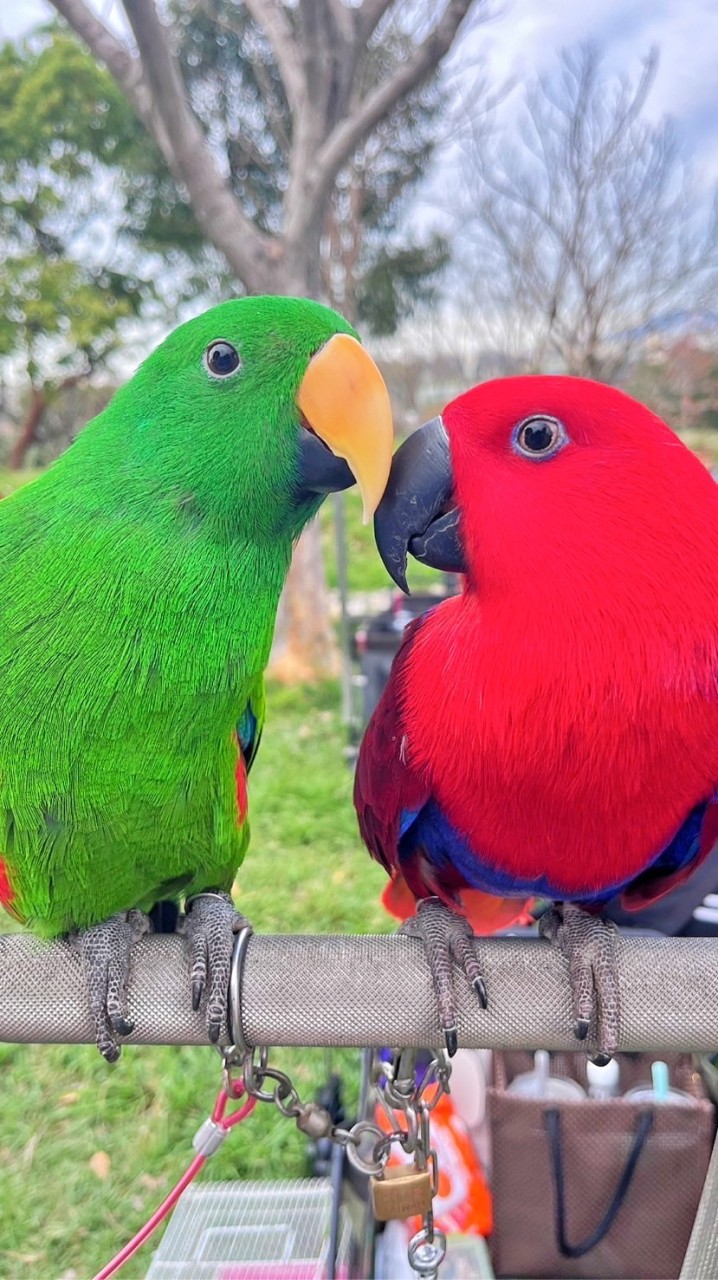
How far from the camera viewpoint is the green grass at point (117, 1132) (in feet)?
4.83

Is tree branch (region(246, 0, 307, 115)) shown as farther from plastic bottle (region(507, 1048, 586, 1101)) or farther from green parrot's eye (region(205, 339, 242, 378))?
plastic bottle (region(507, 1048, 586, 1101))

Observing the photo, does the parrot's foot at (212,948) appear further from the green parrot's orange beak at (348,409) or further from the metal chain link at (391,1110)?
the green parrot's orange beak at (348,409)

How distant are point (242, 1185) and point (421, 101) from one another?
7.47 meters

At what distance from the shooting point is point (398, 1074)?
0.76 meters

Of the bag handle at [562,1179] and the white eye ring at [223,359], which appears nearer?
the white eye ring at [223,359]

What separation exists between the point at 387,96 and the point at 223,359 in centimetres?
293

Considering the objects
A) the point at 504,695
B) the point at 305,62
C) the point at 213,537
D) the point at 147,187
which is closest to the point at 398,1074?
the point at 504,695

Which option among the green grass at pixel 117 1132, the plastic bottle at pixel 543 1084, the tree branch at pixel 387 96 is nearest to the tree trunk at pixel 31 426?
the tree branch at pixel 387 96

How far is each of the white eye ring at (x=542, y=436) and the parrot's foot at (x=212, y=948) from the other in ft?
1.83

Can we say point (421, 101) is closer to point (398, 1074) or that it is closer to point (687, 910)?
point (687, 910)

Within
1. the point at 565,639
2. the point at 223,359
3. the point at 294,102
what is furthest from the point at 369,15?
the point at 565,639

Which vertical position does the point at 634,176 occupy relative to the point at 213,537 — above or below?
above

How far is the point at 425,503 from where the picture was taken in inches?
29.3

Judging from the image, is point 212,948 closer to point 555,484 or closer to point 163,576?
point 163,576
